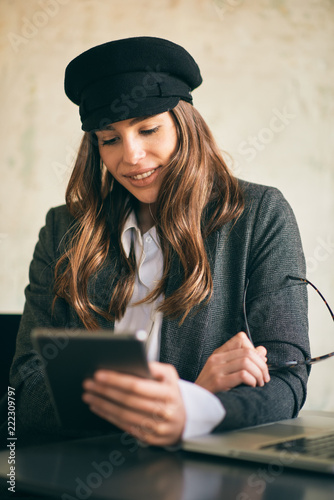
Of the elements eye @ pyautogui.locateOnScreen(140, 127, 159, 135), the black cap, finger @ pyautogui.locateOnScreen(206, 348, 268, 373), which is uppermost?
the black cap

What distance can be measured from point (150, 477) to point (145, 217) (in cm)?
108

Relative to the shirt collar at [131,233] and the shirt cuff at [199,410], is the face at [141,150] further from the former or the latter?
the shirt cuff at [199,410]

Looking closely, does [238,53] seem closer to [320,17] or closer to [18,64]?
[320,17]

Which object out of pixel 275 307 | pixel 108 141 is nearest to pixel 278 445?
pixel 275 307

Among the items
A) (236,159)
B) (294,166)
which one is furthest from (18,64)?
(294,166)

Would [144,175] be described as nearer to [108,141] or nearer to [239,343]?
[108,141]

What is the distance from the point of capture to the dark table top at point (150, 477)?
0.59 m

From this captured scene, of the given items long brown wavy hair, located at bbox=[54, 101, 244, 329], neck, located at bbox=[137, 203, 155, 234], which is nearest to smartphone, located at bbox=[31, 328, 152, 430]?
long brown wavy hair, located at bbox=[54, 101, 244, 329]

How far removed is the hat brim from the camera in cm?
139

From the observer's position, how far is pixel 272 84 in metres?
2.41

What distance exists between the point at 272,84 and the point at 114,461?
6.54 ft

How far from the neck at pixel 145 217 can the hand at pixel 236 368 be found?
0.57 meters

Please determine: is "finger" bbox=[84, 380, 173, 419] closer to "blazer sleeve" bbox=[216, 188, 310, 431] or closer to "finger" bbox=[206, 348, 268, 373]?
"blazer sleeve" bbox=[216, 188, 310, 431]

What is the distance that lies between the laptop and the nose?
735mm
